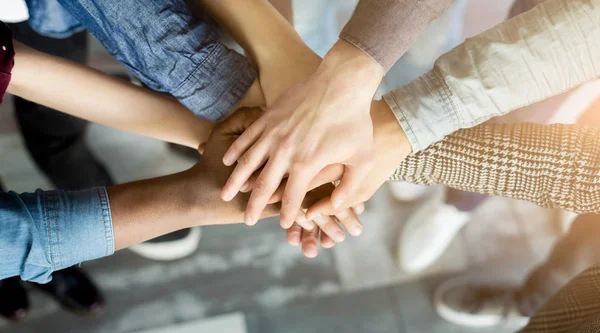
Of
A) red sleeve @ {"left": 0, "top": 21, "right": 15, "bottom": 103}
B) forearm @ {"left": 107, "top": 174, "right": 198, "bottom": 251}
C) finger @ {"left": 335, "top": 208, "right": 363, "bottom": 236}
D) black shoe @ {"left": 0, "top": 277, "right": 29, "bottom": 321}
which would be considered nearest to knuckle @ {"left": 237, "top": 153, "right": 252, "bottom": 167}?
forearm @ {"left": 107, "top": 174, "right": 198, "bottom": 251}

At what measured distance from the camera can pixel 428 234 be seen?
50.6 inches

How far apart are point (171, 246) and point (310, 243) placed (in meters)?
0.54

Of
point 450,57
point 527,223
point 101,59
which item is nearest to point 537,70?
point 450,57

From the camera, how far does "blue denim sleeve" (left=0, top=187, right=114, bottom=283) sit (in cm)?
65

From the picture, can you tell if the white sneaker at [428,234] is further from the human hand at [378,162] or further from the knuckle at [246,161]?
the knuckle at [246,161]

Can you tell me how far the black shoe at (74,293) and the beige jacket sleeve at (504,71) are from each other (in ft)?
3.12

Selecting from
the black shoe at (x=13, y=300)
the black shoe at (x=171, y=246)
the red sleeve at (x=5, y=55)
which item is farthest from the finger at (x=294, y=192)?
the black shoe at (x=13, y=300)

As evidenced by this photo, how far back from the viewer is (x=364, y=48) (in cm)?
66

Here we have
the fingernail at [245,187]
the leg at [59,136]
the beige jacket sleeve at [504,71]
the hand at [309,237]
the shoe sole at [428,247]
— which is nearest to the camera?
the beige jacket sleeve at [504,71]

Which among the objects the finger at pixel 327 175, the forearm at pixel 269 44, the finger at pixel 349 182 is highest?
the forearm at pixel 269 44

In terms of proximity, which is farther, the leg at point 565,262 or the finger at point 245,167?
the leg at point 565,262

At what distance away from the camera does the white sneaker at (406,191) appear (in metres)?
1.36

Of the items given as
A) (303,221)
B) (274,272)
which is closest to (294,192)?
(303,221)

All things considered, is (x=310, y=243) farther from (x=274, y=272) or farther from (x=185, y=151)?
(x=185, y=151)
